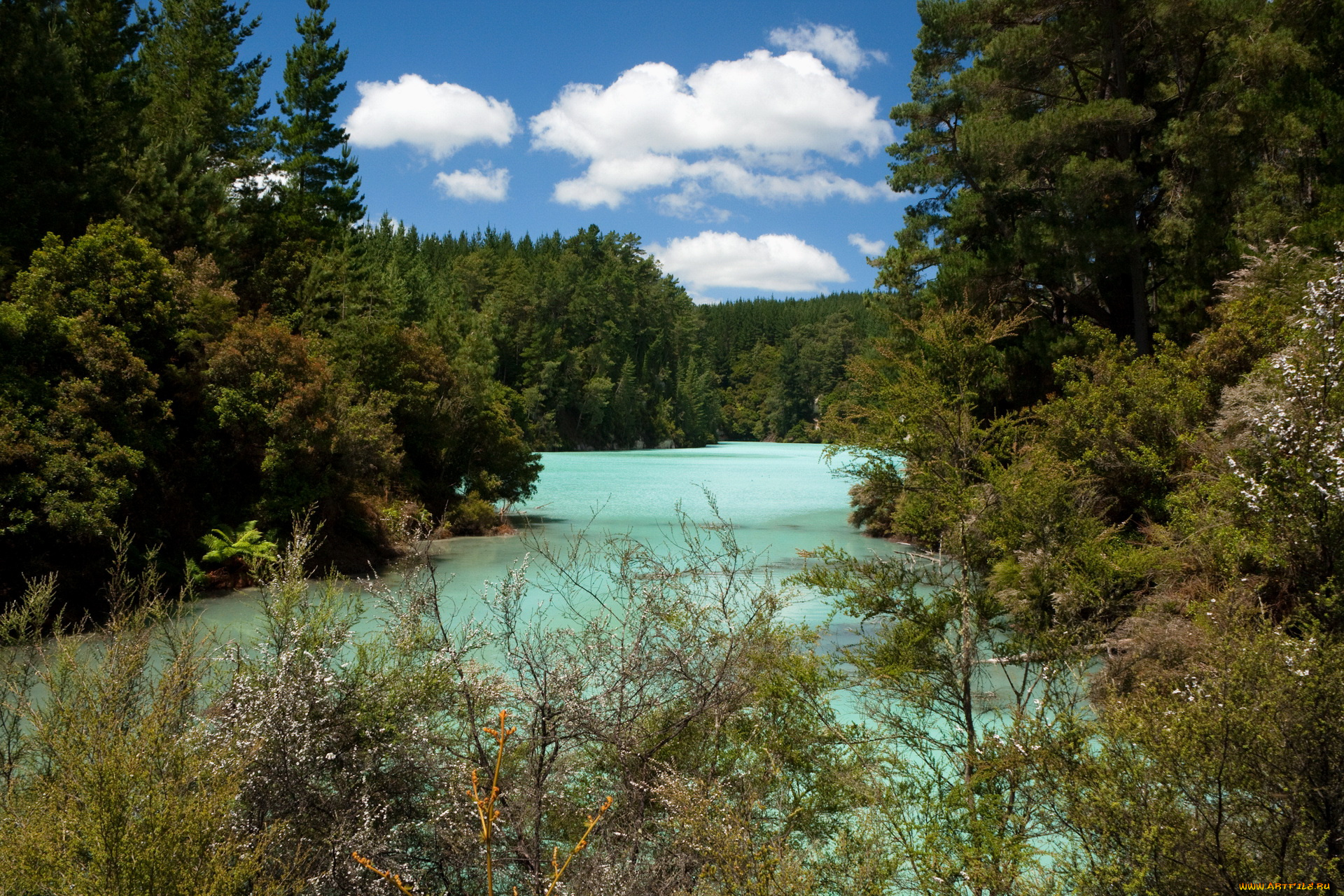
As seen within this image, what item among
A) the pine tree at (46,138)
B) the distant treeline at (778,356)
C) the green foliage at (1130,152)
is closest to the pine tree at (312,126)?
the pine tree at (46,138)

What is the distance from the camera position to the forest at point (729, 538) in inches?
170

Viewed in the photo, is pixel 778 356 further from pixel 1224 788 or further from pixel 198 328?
pixel 1224 788

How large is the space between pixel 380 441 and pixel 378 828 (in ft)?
51.3

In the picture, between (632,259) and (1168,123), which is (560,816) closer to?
(1168,123)

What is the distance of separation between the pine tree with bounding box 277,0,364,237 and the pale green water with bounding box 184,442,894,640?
1325 centimetres

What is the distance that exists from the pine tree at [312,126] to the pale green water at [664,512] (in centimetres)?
1325

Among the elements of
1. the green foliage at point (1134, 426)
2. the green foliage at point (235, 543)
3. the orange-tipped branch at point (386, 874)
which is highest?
the green foliage at point (1134, 426)

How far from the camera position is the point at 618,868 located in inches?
190

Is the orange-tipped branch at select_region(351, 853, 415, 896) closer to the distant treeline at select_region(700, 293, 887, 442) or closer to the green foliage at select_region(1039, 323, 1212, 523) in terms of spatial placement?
the green foliage at select_region(1039, 323, 1212, 523)

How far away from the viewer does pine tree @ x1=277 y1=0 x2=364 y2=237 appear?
1128 inches

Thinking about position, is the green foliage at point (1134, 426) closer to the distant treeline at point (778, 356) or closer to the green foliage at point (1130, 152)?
the green foliage at point (1130, 152)

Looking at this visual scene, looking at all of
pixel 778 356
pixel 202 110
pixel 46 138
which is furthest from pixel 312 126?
pixel 778 356

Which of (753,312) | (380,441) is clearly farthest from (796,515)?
(753,312)

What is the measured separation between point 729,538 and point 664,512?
2034 centimetres
